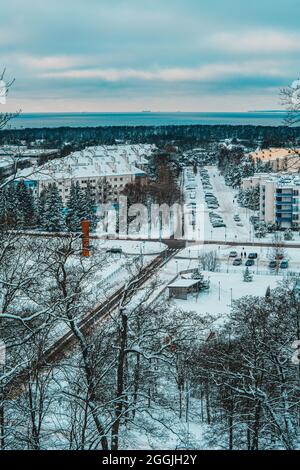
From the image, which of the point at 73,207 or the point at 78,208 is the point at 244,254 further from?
the point at 73,207

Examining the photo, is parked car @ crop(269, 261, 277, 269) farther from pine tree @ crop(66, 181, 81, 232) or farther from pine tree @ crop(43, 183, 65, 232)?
pine tree @ crop(43, 183, 65, 232)

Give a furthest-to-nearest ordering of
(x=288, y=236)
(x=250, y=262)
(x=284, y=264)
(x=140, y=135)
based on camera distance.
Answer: (x=140, y=135)
(x=288, y=236)
(x=250, y=262)
(x=284, y=264)

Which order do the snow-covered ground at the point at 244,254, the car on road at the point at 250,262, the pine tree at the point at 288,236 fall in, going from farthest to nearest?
the pine tree at the point at 288,236, the car on road at the point at 250,262, the snow-covered ground at the point at 244,254

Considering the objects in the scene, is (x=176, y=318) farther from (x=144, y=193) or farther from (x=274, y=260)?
(x=144, y=193)

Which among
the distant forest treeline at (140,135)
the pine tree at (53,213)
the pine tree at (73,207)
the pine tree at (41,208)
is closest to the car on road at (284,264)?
the pine tree at (73,207)

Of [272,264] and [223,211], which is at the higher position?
[223,211]

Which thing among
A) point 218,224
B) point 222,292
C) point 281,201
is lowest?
point 222,292

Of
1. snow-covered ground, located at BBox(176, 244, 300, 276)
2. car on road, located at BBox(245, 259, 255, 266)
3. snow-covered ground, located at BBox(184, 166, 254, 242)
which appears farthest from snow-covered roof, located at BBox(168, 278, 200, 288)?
snow-covered ground, located at BBox(184, 166, 254, 242)

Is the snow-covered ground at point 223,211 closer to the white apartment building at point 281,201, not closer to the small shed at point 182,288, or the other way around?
the white apartment building at point 281,201

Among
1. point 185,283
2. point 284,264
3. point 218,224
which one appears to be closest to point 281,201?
point 218,224
